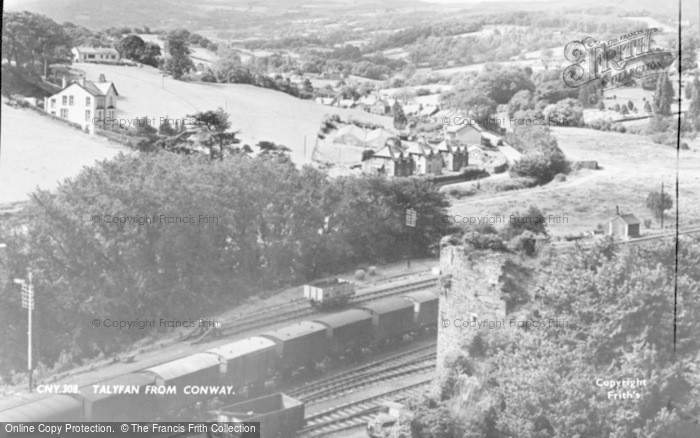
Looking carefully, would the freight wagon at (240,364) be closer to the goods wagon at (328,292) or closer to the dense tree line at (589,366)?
the goods wagon at (328,292)

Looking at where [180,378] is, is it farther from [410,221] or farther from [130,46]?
[130,46]

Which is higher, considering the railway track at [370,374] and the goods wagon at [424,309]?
the goods wagon at [424,309]

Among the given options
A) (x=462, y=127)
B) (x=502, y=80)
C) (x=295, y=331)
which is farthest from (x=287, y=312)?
(x=502, y=80)

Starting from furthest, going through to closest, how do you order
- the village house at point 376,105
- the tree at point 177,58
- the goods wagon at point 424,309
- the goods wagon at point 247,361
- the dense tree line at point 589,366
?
the village house at point 376,105 → the tree at point 177,58 → the goods wagon at point 424,309 → the goods wagon at point 247,361 → the dense tree line at point 589,366

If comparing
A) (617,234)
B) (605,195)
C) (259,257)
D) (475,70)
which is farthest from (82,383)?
(475,70)

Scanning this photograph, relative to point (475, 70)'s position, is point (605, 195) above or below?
below

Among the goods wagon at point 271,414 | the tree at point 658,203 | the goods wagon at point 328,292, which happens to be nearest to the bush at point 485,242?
the goods wagon at point 328,292

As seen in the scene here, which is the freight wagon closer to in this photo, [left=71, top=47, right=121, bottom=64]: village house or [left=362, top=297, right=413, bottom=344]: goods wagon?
[left=362, top=297, right=413, bottom=344]: goods wagon

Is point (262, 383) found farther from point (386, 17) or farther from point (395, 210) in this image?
point (386, 17)
